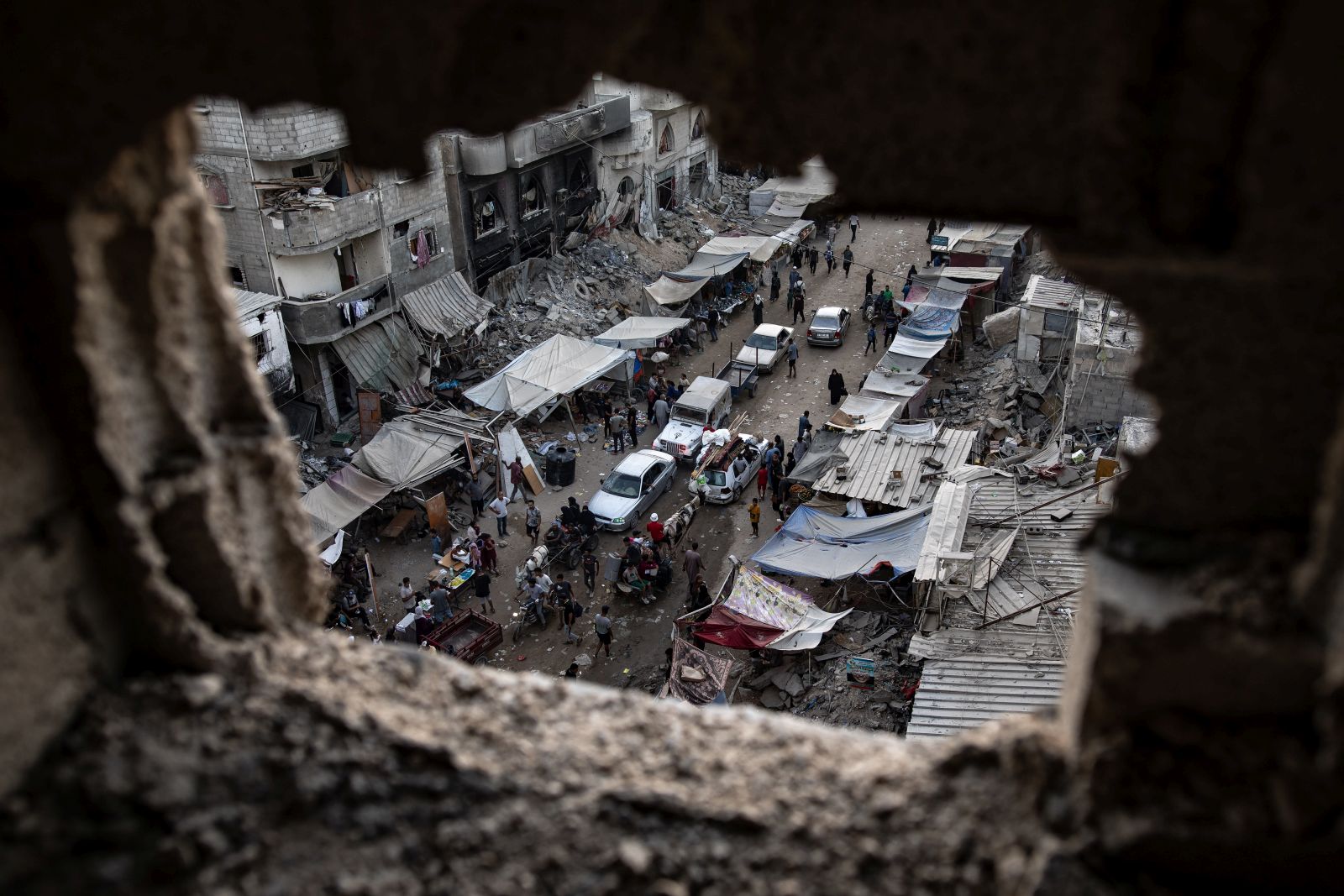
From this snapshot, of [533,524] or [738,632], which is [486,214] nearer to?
[533,524]

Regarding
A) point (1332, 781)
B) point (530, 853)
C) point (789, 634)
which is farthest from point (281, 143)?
point (1332, 781)

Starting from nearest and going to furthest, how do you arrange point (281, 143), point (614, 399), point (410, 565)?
point (410, 565)
point (281, 143)
point (614, 399)

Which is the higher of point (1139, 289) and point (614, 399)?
point (1139, 289)

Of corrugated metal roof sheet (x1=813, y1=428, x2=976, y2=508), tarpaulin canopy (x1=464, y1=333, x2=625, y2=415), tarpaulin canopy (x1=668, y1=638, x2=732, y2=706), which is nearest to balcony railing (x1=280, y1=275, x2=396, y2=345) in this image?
tarpaulin canopy (x1=464, y1=333, x2=625, y2=415)

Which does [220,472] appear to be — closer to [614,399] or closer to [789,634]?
[789,634]

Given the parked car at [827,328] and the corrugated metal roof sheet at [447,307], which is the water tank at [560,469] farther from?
the parked car at [827,328]

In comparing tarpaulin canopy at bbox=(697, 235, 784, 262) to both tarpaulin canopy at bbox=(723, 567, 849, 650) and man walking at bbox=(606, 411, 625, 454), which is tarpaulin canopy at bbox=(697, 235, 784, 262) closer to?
man walking at bbox=(606, 411, 625, 454)

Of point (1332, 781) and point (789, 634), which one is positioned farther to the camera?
point (789, 634)

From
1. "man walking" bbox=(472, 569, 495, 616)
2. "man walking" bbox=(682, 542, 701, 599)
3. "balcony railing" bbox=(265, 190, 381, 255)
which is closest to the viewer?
"man walking" bbox=(682, 542, 701, 599)
